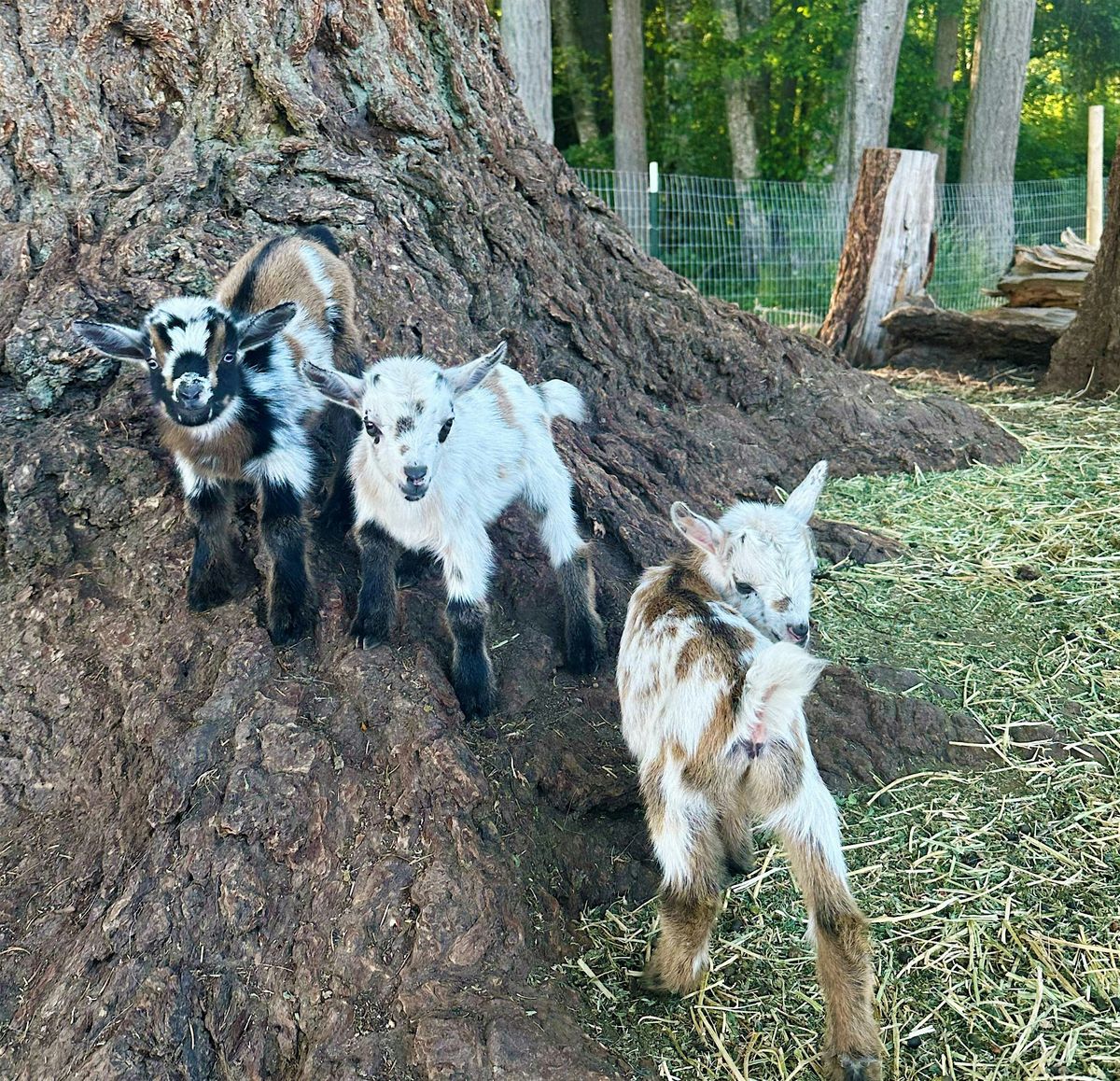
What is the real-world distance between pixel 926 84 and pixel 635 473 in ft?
53.2

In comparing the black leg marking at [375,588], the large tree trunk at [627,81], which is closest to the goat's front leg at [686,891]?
the black leg marking at [375,588]

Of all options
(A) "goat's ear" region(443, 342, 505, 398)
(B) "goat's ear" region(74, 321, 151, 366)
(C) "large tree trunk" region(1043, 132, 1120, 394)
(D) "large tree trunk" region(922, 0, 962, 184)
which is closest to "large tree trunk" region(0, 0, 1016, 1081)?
(B) "goat's ear" region(74, 321, 151, 366)

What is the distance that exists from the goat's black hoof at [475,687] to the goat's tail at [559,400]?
1.15 m

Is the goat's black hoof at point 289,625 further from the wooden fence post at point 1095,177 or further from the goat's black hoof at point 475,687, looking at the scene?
the wooden fence post at point 1095,177

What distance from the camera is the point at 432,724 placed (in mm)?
3230

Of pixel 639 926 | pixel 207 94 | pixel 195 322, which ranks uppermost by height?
pixel 207 94

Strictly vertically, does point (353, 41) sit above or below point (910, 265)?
above

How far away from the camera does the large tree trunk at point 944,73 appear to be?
57.3ft

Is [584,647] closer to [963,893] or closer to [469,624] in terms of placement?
[469,624]

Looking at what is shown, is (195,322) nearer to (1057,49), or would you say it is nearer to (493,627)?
(493,627)

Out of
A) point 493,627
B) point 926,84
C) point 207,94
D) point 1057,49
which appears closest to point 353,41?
point 207,94

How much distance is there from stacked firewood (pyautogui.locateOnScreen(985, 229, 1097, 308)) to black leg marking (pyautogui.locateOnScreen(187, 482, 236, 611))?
6998mm

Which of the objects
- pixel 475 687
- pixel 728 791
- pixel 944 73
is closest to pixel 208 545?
pixel 475 687

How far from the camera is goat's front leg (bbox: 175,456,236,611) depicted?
359 cm
